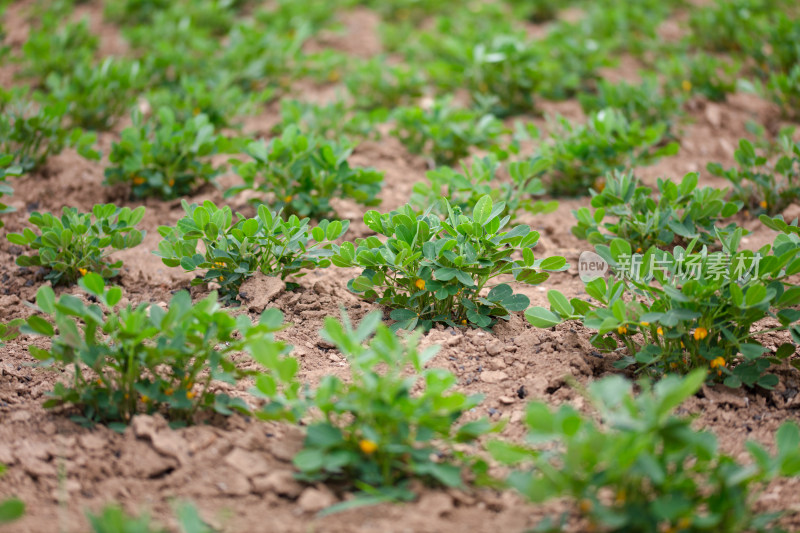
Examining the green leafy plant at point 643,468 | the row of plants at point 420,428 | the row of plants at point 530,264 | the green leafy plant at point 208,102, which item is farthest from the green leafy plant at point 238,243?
the green leafy plant at point 208,102

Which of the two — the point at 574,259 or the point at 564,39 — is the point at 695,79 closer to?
the point at 564,39

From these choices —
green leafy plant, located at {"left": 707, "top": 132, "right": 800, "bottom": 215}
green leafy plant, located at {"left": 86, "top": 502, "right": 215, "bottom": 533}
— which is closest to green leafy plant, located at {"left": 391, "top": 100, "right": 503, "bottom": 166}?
green leafy plant, located at {"left": 707, "top": 132, "right": 800, "bottom": 215}

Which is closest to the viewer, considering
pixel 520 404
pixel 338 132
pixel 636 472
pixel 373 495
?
pixel 636 472

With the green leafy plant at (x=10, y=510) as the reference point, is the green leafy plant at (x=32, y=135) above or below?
above

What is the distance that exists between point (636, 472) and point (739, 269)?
913 millimetres

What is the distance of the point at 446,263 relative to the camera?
7.77 ft

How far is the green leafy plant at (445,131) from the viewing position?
149 inches

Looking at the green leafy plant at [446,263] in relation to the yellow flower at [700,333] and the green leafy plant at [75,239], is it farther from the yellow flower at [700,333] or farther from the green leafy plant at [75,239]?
the green leafy plant at [75,239]

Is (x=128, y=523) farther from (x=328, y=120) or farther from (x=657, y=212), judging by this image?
(x=328, y=120)

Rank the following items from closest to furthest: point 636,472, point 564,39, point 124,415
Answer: point 636,472, point 124,415, point 564,39

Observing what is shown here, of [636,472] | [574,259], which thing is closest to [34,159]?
[574,259]

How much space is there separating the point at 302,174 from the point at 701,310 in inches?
71.9

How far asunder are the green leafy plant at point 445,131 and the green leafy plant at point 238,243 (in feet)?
4.54

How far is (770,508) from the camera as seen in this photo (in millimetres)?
1809
